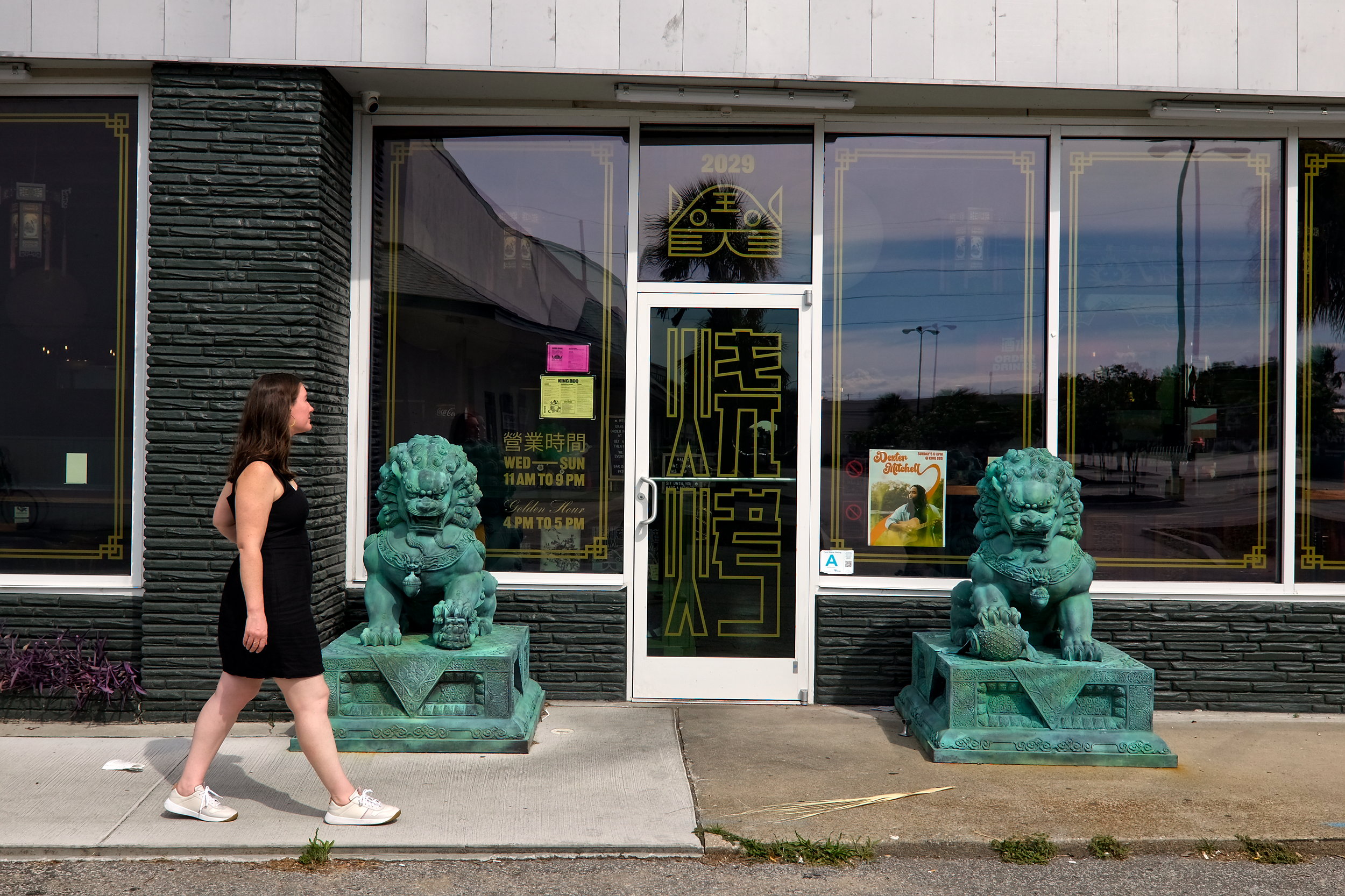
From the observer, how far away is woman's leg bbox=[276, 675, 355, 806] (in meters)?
3.94

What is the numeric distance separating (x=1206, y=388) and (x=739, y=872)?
4.07 m

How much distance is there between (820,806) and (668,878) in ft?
2.97

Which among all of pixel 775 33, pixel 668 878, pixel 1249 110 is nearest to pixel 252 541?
pixel 668 878

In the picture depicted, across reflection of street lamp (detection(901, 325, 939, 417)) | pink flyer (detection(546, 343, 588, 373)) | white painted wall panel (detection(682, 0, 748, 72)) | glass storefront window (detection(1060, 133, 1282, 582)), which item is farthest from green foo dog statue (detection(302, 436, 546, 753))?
glass storefront window (detection(1060, 133, 1282, 582))

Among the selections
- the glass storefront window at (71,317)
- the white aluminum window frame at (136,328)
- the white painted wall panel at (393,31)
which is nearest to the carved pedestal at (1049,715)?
the white painted wall panel at (393,31)

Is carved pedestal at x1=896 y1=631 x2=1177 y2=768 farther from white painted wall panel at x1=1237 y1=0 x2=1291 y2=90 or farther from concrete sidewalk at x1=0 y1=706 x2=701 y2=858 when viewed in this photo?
white painted wall panel at x1=1237 y1=0 x2=1291 y2=90

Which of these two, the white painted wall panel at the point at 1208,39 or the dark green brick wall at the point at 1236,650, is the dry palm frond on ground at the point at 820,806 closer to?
the dark green brick wall at the point at 1236,650

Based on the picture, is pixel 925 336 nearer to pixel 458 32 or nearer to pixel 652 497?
pixel 652 497

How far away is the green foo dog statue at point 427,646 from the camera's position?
16.5ft

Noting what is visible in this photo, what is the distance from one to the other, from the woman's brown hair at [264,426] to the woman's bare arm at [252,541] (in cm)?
7

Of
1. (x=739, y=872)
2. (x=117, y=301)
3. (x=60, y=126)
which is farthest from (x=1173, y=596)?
(x=60, y=126)

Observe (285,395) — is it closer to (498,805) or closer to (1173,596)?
(498,805)

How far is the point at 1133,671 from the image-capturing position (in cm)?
497

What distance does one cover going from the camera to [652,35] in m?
5.60
